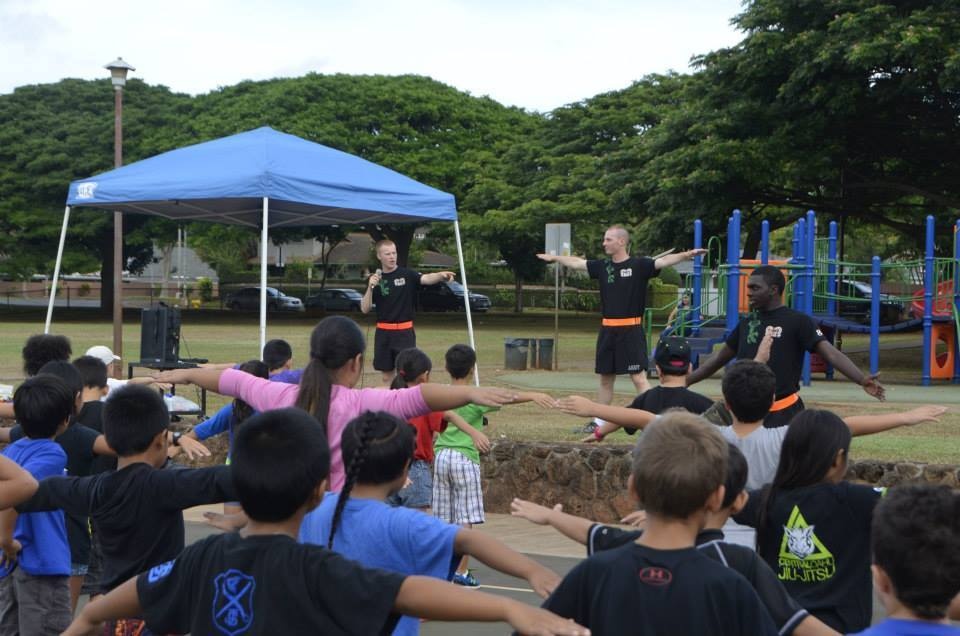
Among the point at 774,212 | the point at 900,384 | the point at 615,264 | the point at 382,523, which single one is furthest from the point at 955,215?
the point at 382,523

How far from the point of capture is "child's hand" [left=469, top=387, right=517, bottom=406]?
4.17m

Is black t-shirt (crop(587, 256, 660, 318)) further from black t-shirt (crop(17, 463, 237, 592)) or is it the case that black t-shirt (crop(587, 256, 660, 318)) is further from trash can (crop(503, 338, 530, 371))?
trash can (crop(503, 338, 530, 371))

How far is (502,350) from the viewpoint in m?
24.9

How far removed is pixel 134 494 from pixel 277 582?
53.0 inches

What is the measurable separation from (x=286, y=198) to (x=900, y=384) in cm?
1006

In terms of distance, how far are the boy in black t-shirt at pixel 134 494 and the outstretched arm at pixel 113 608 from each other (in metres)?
0.81

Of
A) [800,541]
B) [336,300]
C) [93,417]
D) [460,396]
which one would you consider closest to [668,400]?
[460,396]

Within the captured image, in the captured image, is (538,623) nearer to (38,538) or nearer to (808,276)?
(38,538)

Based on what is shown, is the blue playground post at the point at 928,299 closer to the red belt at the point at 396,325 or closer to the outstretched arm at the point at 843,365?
the red belt at the point at 396,325

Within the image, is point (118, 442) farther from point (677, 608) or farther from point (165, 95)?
point (165, 95)

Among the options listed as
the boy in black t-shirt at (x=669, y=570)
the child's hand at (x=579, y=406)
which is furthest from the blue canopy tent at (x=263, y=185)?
the boy in black t-shirt at (x=669, y=570)

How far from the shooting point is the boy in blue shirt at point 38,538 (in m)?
4.56

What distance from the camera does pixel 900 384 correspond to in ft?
59.8

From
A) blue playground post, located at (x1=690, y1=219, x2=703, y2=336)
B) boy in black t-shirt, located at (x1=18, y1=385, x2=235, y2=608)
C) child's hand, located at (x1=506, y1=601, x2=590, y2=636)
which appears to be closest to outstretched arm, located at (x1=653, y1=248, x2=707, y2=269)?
boy in black t-shirt, located at (x1=18, y1=385, x2=235, y2=608)
